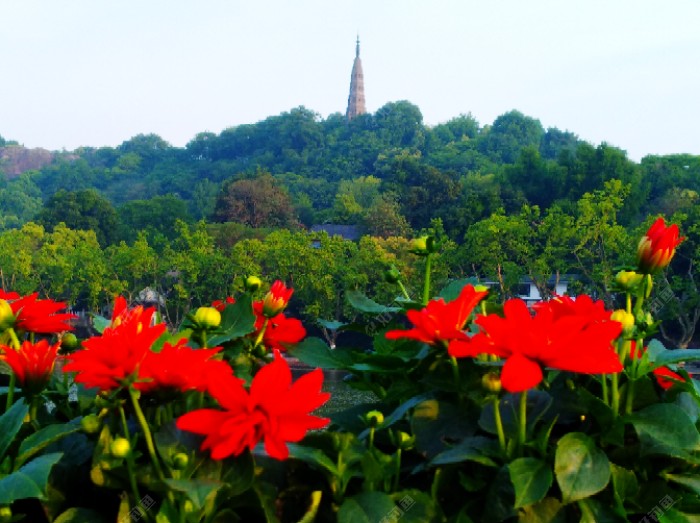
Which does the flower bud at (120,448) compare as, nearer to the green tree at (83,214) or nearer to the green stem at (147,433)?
the green stem at (147,433)

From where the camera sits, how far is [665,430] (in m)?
1.08

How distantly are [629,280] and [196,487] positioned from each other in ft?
2.33

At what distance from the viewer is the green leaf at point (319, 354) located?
136cm

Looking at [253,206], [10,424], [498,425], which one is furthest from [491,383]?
[253,206]

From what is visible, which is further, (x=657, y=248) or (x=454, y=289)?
(x=454, y=289)

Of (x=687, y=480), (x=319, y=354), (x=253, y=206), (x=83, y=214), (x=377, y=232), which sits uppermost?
(x=319, y=354)

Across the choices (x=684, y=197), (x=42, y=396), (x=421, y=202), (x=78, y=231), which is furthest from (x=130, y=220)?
(x=42, y=396)

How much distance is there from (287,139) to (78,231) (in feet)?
113

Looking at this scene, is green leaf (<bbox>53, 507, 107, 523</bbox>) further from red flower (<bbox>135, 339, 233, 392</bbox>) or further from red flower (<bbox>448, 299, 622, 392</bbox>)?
red flower (<bbox>448, 299, 622, 392</bbox>)

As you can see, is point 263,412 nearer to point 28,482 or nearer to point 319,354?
point 28,482

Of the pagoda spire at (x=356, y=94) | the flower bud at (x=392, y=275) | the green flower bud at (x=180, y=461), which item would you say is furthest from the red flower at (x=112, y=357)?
the pagoda spire at (x=356, y=94)

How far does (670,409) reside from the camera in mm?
1093

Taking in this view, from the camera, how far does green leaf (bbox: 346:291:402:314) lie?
141 centimetres

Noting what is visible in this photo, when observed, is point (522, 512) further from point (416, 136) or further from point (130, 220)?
point (416, 136)
